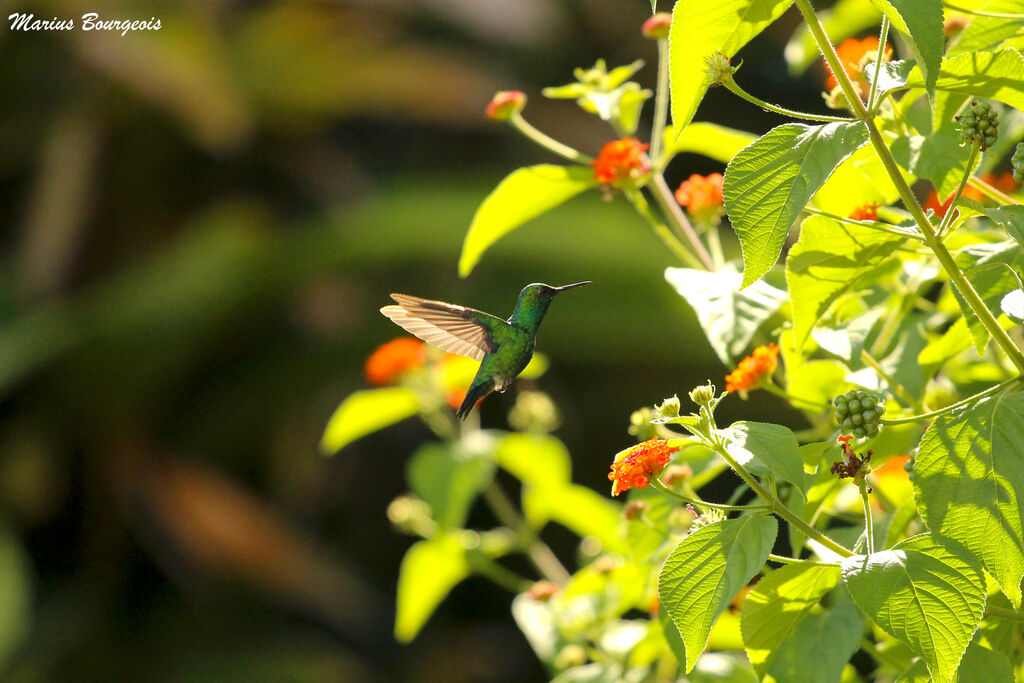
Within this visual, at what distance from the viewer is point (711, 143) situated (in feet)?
2.63

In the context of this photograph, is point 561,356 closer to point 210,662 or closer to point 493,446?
point 210,662

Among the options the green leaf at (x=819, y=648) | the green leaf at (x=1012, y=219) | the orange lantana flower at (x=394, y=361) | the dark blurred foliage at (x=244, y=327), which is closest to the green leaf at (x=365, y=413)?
the orange lantana flower at (x=394, y=361)

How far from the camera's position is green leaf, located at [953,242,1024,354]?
516 mm

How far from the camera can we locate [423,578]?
116 centimetres

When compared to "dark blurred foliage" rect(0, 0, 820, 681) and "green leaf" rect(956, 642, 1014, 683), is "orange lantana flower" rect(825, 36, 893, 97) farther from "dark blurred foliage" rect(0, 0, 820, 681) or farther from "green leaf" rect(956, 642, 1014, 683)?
"dark blurred foliage" rect(0, 0, 820, 681)

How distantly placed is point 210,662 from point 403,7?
2.44 metres

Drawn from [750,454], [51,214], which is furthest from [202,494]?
[750,454]

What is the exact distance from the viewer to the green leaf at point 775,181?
46 centimetres

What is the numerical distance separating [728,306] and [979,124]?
0.63ft

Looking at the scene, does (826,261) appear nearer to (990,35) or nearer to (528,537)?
(990,35)

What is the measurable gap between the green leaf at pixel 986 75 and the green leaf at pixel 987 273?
8 centimetres

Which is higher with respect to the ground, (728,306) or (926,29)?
(926,29)

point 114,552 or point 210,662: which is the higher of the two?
point 114,552

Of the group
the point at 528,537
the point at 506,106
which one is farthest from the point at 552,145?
the point at 528,537
